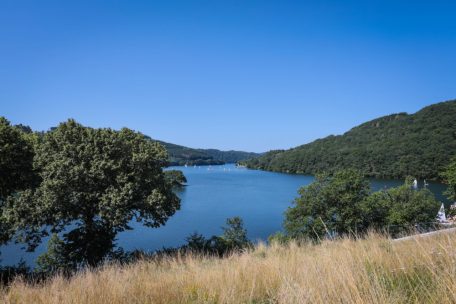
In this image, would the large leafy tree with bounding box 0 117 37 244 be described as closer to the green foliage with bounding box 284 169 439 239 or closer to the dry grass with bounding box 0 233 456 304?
the dry grass with bounding box 0 233 456 304

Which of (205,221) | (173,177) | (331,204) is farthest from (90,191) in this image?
(205,221)

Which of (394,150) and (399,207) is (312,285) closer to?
(399,207)

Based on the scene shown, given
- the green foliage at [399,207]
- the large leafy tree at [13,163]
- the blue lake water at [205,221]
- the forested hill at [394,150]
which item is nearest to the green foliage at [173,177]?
the blue lake water at [205,221]

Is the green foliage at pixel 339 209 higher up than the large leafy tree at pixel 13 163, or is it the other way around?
the large leafy tree at pixel 13 163

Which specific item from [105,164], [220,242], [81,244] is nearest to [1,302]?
[105,164]

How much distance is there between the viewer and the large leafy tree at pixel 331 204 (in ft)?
85.8

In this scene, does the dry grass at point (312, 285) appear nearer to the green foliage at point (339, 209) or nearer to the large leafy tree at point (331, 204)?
the green foliage at point (339, 209)

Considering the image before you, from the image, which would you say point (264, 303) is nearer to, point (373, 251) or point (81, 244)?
point (373, 251)

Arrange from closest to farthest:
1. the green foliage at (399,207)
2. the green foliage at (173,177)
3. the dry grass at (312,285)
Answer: the dry grass at (312,285) < the green foliage at (173,177) < the green foliage at (399,207)

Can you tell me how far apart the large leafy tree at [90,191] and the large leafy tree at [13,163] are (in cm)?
73

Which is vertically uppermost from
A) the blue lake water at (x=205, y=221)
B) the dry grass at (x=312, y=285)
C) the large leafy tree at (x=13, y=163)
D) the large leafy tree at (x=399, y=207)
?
the large leafy tree at (x=13, y=163)

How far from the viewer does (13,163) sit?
1666 cm

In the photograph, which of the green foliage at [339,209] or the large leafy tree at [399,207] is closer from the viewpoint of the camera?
the green foliage at [339,209]

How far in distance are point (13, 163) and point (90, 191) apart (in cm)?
391
